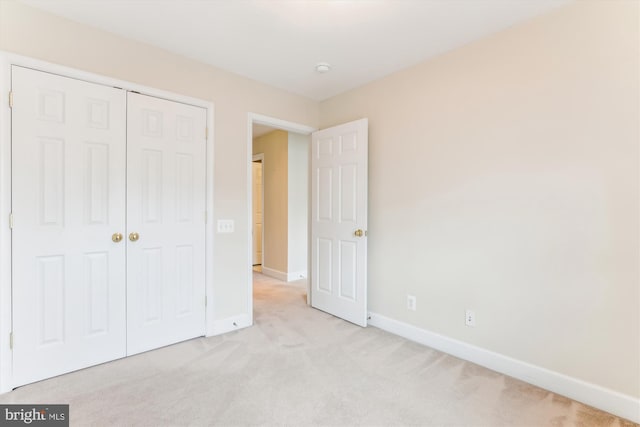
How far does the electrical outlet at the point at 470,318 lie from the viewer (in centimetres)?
231

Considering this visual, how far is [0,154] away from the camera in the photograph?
183 centimetres

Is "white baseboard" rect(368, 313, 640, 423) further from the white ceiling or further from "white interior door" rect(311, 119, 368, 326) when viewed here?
the white ceiling

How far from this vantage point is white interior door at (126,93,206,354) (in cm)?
234

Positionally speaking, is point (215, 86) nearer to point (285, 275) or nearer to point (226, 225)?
point (226, 225)

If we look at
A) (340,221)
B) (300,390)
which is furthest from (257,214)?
(300,390)

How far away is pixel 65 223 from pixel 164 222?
62cm

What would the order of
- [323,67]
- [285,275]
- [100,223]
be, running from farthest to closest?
[285,275] < [323,67] < [100,223]

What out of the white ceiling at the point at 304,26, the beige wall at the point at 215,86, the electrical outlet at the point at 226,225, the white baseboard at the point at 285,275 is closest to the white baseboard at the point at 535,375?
the beige wall at the point at 215,86

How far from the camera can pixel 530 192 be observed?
203 cm

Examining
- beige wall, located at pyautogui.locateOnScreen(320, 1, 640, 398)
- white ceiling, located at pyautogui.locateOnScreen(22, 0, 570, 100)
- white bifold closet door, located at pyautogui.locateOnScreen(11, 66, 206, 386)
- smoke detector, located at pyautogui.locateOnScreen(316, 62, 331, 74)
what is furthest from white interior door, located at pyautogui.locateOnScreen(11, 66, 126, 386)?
beige wall, located at pyautogui.locateOnScreen(320, 1, 640, 398)

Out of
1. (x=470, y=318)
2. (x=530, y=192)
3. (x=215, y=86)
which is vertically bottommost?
(x=470, y=318)

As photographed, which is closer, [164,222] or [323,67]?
[164,222]

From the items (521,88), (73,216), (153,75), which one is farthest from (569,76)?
(73,216)

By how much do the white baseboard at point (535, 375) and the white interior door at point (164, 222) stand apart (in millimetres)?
1954
